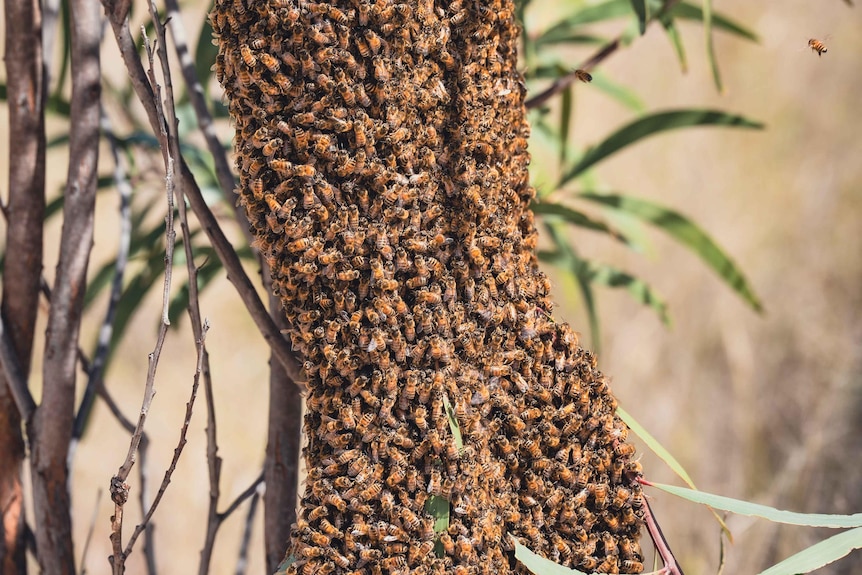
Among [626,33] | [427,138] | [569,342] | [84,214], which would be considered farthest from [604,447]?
[626,33]

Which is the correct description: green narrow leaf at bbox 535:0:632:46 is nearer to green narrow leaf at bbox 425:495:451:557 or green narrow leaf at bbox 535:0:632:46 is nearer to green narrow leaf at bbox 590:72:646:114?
green narrow leaf at bbox 590:72:646:114

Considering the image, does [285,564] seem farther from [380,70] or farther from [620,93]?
[620,93]

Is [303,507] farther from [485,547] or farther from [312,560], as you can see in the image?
[485,547]

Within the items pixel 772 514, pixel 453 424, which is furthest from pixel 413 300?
pixel 772 514

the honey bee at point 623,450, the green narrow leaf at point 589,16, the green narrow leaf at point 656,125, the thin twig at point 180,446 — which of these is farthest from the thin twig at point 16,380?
the green narrow leaf at point 589,16

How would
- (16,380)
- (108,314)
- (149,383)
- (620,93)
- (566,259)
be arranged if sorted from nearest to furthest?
(149,383), (16,380), (108,314), (566,259), (620,93)

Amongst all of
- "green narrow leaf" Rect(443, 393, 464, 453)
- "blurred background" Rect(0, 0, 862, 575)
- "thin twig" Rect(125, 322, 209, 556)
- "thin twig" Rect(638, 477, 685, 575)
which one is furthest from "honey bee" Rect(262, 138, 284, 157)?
"blurred background" Rect(0, 0, 862, 575)
